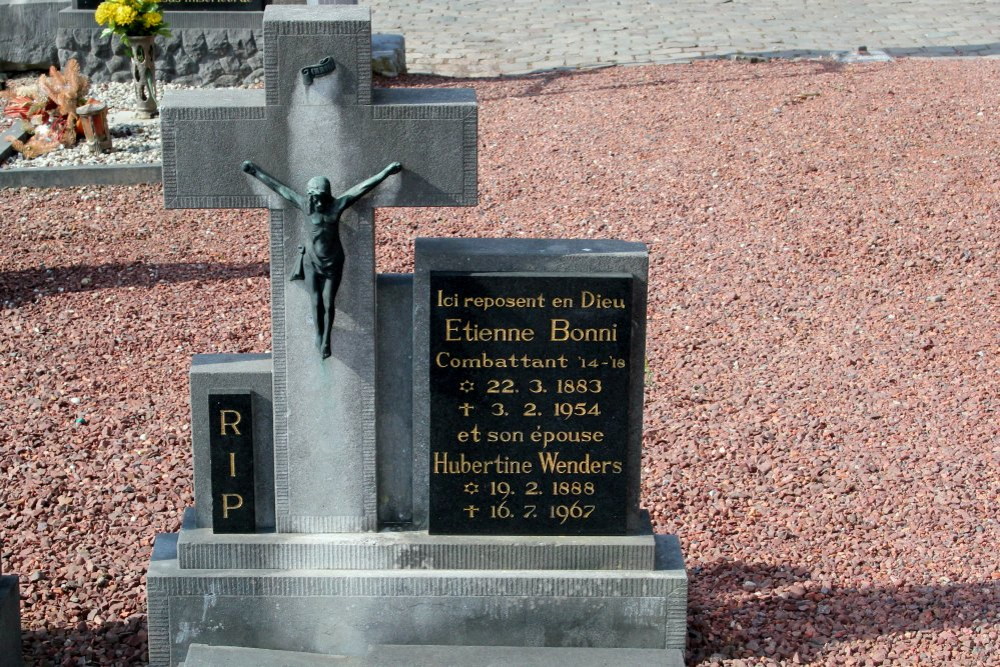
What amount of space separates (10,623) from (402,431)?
5.33ft

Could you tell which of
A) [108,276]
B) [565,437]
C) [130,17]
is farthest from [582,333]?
[130,17]

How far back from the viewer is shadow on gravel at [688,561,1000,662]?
17.9 ft

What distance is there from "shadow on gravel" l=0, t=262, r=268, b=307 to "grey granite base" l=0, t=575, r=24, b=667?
181 inches

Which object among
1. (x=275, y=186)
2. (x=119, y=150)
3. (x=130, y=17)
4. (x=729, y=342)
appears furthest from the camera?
(x=130, y=17)

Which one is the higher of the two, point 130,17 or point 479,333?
point 130,17

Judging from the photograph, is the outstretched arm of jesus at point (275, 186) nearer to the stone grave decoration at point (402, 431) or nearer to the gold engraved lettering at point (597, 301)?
the stone grave decoration at point (402, 431)

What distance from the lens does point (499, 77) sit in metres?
15.5

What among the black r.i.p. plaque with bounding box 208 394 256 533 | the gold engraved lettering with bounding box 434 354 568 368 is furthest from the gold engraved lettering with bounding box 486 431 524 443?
the black r.i.p. plaque with bounding box 208 394 256 533

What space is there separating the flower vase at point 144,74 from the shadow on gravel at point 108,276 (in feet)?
14.1

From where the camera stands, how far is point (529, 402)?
5.14 meters

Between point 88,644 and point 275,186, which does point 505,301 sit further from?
point 88,644

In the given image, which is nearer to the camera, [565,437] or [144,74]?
[565,437]

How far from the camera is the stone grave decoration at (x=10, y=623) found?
16.5ft

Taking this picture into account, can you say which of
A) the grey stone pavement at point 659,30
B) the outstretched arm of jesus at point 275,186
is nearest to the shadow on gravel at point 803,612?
the outstretched arm of jesus at point 275,186
